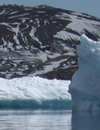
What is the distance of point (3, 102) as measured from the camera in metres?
26.9

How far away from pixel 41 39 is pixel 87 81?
7142 centimetres

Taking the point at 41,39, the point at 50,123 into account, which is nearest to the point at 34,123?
the point at 50,123

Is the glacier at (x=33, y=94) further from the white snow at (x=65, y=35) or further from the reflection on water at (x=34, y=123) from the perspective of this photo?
the white snow at (x=65, y=35)

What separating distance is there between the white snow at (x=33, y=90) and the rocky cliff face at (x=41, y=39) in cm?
3635

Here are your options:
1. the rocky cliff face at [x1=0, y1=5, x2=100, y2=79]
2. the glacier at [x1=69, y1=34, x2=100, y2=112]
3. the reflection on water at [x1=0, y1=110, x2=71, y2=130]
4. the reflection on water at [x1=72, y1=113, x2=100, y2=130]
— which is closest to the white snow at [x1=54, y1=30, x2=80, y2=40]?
the rocky cliff face at [x1=0, y1=5, x2=100, y2=79]

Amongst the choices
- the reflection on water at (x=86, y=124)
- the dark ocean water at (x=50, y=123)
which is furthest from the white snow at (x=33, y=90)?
the reflection on water at (x=86, y=124)

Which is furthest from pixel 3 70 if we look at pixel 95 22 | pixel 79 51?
pixel 79 51

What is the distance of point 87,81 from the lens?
21.9m

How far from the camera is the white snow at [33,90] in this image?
87.0ft

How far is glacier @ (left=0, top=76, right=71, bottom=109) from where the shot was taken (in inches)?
1046

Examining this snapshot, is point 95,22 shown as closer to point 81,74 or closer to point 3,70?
point 3,70

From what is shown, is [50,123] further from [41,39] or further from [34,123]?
[41,39]

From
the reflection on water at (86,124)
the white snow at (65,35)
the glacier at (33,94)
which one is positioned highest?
the white snow at (65,35)

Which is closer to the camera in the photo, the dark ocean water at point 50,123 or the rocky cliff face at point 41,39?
the dark ocean water at point 50,123
